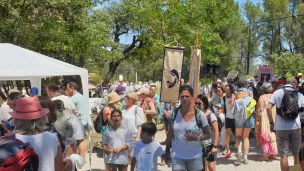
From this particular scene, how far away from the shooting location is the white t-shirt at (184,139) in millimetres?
4201

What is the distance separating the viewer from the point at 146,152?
14.8ft

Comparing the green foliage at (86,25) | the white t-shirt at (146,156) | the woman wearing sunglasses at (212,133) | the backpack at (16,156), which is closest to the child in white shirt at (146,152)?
the white t-shirt at (146,156)

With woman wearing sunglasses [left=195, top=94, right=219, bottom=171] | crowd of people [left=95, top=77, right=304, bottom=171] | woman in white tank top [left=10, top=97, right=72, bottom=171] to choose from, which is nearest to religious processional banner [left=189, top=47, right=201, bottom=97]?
crowd of people [left=95, top=77, right=304, bottom=171]

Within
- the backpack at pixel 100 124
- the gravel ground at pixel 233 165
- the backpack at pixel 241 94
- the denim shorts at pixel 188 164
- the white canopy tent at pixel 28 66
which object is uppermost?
the white canopy tent at pixel 28 66

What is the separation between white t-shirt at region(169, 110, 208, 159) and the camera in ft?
13.8

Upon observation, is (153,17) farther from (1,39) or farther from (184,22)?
(1,39)

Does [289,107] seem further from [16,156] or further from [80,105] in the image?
[16,156]

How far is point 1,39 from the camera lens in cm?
1234

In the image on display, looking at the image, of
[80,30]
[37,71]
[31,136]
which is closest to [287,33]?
[80,30]

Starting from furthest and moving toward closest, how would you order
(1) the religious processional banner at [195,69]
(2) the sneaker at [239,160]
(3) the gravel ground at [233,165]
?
(2) the sneaker at [239,160], (1) the religious processional banner at [195,69], (3) the gravel ground at [233,165]

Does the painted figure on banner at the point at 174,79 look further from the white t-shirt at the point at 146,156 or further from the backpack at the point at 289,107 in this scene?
the white t-shirt at the point at 146,156

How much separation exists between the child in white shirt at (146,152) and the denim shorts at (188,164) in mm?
305

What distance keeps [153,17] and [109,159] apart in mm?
11849

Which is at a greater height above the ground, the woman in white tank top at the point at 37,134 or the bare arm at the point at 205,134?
the woman in white tank top at the point at 37,134
